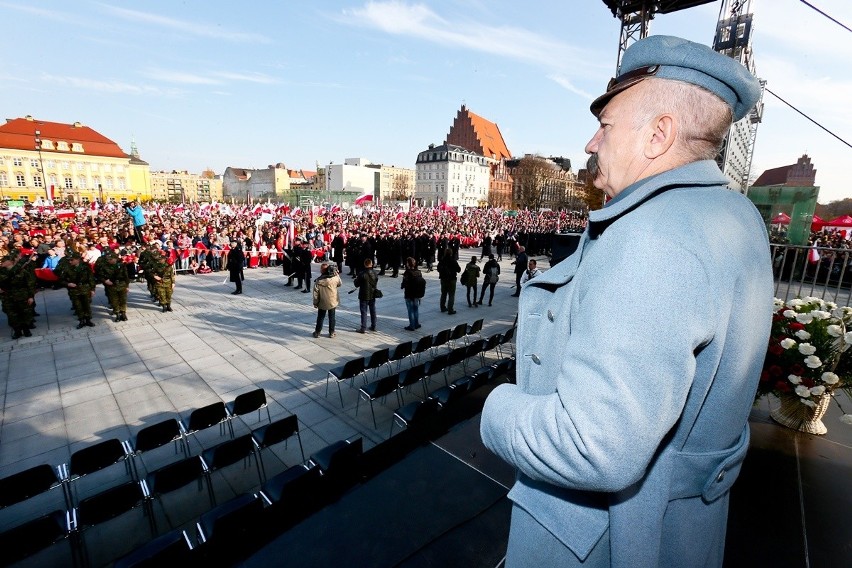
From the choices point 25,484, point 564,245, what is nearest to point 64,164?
point 25,484

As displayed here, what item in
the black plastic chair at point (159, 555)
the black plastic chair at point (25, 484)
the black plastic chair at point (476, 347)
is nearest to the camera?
the black plastic chair at point (159, 555)

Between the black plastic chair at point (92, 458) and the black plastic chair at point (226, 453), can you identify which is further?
the black plastic chair at point (226, 453)

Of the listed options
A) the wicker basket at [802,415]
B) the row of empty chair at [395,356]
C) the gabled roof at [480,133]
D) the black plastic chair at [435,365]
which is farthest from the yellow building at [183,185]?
the wicker basket at [802,415]

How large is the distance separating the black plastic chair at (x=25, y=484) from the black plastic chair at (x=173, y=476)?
921mm

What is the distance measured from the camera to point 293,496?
3.16m

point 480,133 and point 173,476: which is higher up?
point 480,133

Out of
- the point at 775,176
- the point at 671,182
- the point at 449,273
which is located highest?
the point at 775,176

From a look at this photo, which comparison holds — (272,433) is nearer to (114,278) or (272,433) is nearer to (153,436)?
(153,436)

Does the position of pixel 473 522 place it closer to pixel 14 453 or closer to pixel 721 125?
pixel 721 125

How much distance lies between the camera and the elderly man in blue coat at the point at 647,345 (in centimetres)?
71

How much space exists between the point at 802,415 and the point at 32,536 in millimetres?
7554

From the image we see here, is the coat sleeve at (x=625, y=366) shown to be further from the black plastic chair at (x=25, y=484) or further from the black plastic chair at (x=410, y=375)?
the black plastic chair at (x=410, y=375)

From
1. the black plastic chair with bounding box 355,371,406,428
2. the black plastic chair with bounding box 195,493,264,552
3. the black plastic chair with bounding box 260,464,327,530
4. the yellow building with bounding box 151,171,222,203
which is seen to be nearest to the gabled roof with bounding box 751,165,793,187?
the black plastic chair with bounding box 355,371,406,428

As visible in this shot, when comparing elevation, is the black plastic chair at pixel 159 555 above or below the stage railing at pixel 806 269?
below
